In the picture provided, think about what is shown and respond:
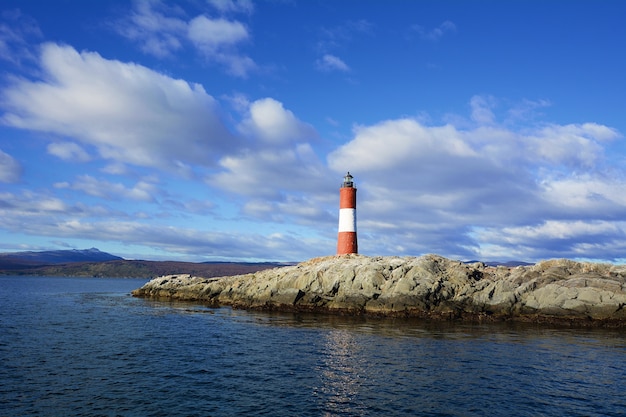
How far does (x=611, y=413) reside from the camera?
16703 mm

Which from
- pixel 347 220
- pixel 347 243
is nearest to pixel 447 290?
pixel 347 243

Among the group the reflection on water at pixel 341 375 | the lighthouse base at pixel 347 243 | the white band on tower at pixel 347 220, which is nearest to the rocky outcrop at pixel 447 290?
the lighthouse base at pixel 347 243

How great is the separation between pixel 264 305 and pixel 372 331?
1969cm

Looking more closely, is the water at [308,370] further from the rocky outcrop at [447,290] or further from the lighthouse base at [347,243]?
the lighthouse base at [347,243]

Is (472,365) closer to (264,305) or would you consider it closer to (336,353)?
(336,353)

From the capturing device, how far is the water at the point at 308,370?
1689 centimetres

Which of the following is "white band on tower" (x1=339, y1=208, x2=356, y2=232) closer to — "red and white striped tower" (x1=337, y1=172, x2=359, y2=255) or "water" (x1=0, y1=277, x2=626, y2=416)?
"red and white striped tower" (x1=337, y1=172, x2=359, y2=255)

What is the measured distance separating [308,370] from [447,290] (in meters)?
25.8

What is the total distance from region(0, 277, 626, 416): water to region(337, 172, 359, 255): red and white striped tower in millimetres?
24727

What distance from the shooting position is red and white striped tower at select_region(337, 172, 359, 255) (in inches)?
2427

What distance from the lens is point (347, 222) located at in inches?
2443

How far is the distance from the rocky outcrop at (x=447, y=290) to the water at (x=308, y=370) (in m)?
4.10

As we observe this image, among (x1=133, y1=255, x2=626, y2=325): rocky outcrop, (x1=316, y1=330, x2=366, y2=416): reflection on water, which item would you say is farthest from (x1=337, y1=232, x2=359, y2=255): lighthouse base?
(x1=316, y1=330, x2=366, y2=416): reflection on water

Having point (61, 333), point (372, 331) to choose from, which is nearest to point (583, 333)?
point (372, 331)
